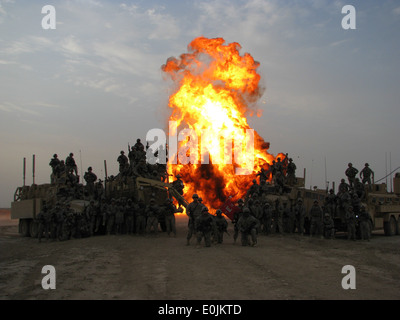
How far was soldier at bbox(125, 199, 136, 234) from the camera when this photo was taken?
2059 cm

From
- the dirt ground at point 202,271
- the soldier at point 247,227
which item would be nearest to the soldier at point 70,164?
the dirt ground at point 202,271

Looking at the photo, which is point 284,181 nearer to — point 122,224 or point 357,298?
point 122,224

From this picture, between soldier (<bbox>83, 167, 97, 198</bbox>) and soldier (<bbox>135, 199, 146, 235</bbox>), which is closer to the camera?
soldier (<bbox>135, 199, 146, 235</bbox>)

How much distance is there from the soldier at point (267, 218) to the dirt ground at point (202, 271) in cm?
362

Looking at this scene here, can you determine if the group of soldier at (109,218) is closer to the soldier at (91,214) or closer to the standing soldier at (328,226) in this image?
the soldier at (91,214)

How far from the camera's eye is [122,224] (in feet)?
69.4

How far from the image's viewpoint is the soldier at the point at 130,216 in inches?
811

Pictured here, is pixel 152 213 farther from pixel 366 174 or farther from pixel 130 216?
pixel 366 174

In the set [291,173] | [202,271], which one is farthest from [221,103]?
[202,271]

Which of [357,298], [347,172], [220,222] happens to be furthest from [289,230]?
[357,298]

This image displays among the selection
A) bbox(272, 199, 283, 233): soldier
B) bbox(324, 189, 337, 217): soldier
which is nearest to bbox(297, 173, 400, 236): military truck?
bbox(324, 189, 337, 217): soldier

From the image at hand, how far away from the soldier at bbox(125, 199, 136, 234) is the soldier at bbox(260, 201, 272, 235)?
6441 mm

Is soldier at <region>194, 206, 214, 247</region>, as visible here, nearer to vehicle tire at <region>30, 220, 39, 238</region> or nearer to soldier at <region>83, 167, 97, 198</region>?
soldier at <region>83, 167, 97, 198</region>
